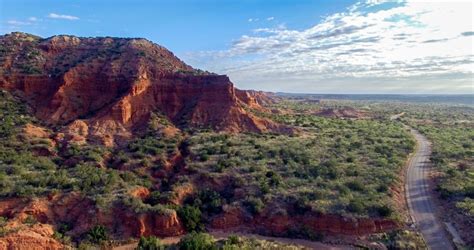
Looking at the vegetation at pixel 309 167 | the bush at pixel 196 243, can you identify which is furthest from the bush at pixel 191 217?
the bush at pixel 196 243

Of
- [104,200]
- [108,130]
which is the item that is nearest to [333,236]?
[104,200]

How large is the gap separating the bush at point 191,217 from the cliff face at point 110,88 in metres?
19.1

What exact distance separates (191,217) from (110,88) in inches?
1214

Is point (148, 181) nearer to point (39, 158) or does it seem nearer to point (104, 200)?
point (104, 200)

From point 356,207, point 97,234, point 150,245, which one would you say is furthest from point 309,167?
point 97,234

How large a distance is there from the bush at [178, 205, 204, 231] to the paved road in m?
14.9

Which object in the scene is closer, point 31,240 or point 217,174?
point 31,240

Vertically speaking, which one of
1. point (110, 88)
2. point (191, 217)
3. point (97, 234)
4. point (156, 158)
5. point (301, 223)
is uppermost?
point (110, 88)

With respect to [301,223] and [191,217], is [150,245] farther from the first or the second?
[301,223]

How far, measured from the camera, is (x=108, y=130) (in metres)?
46.6

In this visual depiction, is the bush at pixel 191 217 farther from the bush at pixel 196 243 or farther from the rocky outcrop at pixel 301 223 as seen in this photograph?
the bush at pixel 196 243

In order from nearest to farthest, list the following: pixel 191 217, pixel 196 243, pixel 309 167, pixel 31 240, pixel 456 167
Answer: pixel 196 243 → pixel 31 240 → pixel 191 217 → pixel 309 167 → pixel 456 167

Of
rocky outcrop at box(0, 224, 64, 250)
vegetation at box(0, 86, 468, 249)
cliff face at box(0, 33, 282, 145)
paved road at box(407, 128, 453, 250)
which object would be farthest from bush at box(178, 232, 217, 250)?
cliff face at box(0, 33, 282, 145)

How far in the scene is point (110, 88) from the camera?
176 feet
